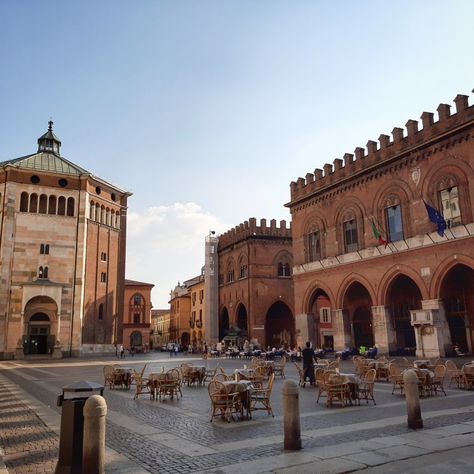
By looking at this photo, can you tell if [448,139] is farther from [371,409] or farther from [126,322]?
[126,322]

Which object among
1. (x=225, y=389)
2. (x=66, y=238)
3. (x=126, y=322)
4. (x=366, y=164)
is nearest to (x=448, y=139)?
(x=366, y=164)

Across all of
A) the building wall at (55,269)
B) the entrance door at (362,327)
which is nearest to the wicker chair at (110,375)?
the entrance door at (362,327)

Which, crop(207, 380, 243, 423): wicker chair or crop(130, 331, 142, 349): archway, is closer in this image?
crop(207, 380, 243, 423): wicker chair

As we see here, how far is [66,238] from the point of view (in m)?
43.7

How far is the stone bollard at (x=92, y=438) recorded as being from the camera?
5.36 metres

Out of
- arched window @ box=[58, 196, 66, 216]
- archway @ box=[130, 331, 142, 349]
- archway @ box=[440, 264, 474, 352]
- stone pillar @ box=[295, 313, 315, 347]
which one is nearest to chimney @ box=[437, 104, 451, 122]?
archway @ box=[440, 264, 474, 352]

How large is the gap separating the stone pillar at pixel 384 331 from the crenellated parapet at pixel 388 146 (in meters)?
9.03

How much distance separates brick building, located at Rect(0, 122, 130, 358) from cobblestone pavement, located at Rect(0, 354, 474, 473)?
30.2m

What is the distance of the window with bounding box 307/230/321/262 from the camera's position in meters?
34.1

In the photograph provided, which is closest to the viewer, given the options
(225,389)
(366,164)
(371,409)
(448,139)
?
(225,389)

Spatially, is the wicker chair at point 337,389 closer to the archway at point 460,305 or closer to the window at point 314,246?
the archway at point 460,305

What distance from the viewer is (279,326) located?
162 ft

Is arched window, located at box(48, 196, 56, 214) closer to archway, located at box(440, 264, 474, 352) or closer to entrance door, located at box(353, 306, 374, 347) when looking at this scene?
entrance door, located at box(353, 306, 374, 347)

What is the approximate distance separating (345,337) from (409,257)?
7646mm
